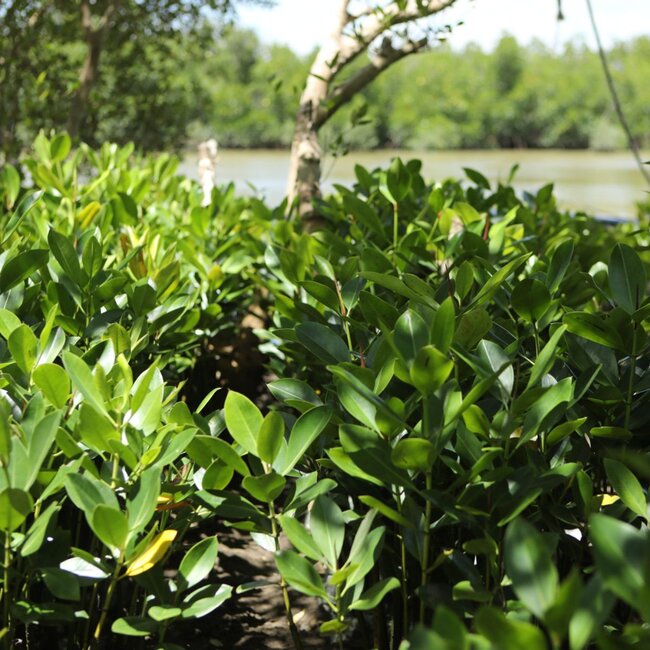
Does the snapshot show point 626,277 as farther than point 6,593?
Yes

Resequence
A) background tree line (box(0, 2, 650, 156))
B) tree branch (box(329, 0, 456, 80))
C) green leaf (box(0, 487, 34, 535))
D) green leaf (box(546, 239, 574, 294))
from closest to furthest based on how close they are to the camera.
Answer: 1. green leaf (box(0, 487, 34, 535))
2. green leaf (box(546, 239, 574, 294))
3. tree branch (box(329, 0, 456, 80))
4. background tree line (box(0, 2, 650, 156))

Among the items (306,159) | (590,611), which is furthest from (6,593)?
(306,159)

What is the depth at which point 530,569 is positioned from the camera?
690mm

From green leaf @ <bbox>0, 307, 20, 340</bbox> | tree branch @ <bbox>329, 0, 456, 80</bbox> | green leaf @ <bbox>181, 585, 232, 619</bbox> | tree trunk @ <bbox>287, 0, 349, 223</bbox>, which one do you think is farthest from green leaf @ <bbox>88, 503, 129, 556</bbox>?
tree branch @ <bbox>329, 0, 456, 80</bbox>

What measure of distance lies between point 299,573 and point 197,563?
0.52 feet

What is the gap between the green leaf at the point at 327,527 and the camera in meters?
0.98

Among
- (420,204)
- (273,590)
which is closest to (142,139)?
(420,204)

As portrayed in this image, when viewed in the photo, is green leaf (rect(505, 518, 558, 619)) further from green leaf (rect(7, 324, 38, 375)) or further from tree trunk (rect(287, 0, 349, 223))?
tree trunk (rect(287, 0, 349, 223))

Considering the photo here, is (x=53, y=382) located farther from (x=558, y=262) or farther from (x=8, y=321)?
(x=558, y=262)

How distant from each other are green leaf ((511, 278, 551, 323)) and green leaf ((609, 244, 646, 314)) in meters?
0.11

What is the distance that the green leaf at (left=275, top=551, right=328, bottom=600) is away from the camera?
914mm

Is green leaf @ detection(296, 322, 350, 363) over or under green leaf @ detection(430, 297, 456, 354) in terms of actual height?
under

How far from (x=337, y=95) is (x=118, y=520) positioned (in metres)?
3.03

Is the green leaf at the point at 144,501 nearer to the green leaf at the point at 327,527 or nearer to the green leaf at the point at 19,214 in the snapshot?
the green leaf at the point at 327,527
